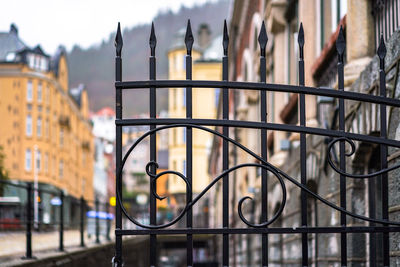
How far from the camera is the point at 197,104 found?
7281 centimetres

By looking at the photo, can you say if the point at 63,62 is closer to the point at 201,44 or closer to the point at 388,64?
the point at 201,44

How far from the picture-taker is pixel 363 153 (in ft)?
25.4

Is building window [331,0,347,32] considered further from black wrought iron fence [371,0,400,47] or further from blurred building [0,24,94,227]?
blurred building [0,24,94,227]

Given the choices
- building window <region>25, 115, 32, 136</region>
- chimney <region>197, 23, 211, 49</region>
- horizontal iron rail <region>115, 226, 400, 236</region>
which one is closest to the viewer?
horizontal iron rail <region>115, 226, 400, 236</region>

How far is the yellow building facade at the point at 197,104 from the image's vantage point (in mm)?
70938

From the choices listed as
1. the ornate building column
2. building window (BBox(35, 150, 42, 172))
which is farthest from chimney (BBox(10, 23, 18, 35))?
the ornate building column

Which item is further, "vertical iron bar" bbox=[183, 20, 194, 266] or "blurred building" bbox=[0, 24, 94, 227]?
"blurred building" bbox=[0, 24, 94, 227]

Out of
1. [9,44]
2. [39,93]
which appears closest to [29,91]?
[39,93]

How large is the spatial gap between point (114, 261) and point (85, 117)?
7856 centimetres

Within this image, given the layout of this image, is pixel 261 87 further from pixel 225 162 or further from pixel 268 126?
pixel 225 162

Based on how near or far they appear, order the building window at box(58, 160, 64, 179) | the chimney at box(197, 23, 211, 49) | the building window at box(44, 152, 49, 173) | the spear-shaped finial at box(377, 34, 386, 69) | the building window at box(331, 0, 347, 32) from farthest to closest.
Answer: the chimney at box(197, 23, 211, 49)
the building window at box(58, 160, 64, 179)
the building window at box(44, 152, 49, 173)
the building window at box(331, 0, 347, 32)
the spear-shaped finial at box(377, 34, 386, 69)

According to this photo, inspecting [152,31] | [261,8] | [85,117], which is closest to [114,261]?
[152,31]

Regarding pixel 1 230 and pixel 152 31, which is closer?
pixel 152 31

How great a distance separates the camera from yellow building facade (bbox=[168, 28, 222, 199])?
70.9 metres
